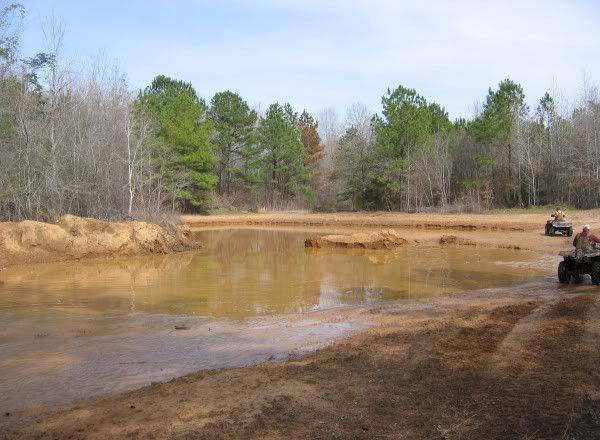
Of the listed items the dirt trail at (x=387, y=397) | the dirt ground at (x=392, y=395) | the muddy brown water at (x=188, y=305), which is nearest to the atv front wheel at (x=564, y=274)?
the muddy brown water at (x=188, y=305)

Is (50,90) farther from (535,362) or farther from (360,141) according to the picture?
(360,141)

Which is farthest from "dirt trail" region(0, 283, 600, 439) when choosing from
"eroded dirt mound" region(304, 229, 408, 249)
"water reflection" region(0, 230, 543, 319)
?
"eroded dirt mound" region(304, 229, 408, 249)

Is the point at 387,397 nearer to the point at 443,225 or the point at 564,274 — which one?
the point at 564,274

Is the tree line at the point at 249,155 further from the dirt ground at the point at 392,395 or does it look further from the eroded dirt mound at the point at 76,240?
the dirt ground at the point at 392,395

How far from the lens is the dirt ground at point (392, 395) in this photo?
4.92 m

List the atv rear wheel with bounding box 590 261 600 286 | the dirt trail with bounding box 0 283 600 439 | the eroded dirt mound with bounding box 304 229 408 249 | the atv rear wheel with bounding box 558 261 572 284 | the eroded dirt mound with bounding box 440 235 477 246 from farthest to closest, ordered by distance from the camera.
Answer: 1. the eroded dirt mound with bounding box 440 235 477 246
2. the eroded dirt mound with bounding box 304 229 408 249
3. the atv rear wheel with bounding box 558 261 572 284
4. the atv rear wheel with bounding box 590 261 600 286
5. the dirt trail with bounding box 0 283 600 439

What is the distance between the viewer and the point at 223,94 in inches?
2282

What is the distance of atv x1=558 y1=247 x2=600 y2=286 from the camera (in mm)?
13867

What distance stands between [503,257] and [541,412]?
17.6m

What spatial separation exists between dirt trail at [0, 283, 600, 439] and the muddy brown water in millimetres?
1067

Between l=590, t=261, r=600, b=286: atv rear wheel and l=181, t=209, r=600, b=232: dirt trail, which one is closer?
l=590, t=261, r=600, b=286: atv rear wheel

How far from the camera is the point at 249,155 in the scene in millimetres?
58781

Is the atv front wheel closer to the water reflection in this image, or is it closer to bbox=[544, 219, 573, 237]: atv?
the water reflection

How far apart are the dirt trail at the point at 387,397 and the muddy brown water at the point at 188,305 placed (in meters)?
1.07
